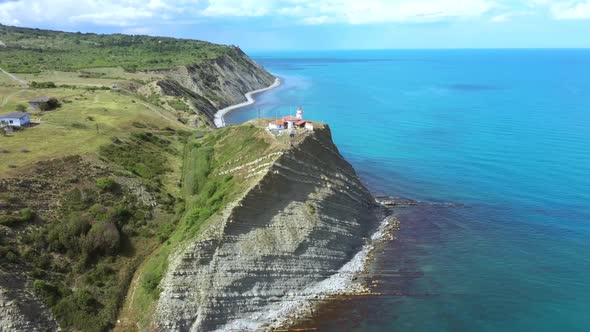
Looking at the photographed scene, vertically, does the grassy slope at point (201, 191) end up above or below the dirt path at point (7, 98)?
below

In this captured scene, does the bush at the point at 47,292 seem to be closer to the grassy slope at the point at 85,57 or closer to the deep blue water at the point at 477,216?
the deep blue water at the point at 477,216

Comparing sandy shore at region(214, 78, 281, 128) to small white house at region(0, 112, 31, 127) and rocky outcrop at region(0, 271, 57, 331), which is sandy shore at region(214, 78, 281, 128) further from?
rocky outcrop at region(0, 271, 57, 331)

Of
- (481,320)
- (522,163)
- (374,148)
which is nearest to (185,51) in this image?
(374,148)

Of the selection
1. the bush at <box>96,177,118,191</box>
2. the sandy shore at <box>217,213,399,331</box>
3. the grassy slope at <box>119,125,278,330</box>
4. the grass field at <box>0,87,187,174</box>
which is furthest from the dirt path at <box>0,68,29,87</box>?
the sandy shore at <box>217,213,399,331</box>

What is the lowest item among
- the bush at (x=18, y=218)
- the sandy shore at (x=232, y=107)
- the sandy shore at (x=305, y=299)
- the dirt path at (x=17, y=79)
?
the sandy shore at (x=305, y=299)

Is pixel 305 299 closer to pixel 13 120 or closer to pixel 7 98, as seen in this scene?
pixel 13 120

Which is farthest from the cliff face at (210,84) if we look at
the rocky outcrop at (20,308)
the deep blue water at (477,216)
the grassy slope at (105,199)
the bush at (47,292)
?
the rocky outcrop at (20,308)
